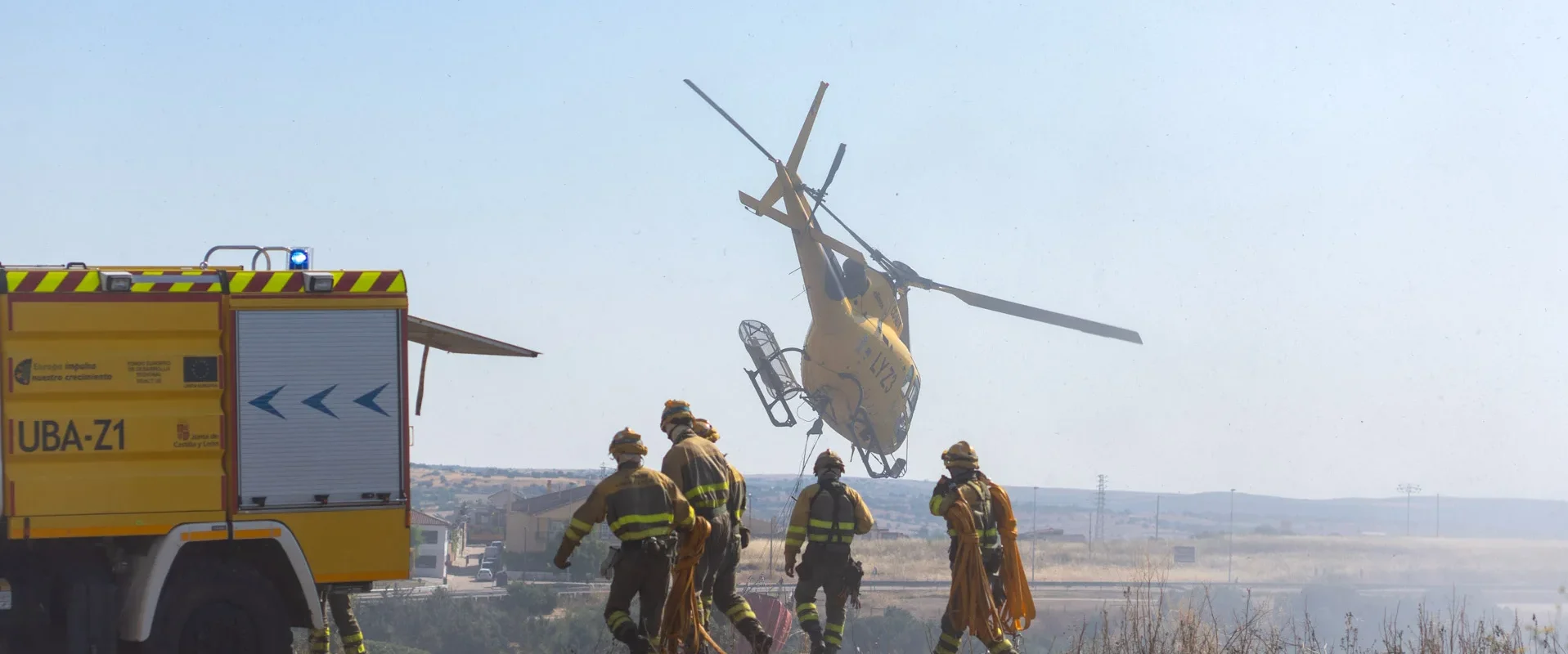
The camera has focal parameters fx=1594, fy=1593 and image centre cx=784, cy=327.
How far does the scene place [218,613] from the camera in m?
8.80

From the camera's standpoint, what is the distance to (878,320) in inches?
1442

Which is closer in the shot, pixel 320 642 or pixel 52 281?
pixel 52 281

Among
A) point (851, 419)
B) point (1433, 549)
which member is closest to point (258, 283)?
point (851, 419)

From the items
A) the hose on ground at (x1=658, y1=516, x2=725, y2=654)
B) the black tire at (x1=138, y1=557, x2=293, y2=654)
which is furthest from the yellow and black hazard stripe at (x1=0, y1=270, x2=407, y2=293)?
the hose on ground at (x1=658, y1=516, x2=725, y2=654)

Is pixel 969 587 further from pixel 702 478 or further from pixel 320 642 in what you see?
pixel 320 642

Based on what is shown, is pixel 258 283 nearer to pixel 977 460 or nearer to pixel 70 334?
pixel 70 334

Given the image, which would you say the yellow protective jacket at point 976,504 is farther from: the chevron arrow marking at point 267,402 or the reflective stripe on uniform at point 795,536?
the chevron arrow marking at point 267,402

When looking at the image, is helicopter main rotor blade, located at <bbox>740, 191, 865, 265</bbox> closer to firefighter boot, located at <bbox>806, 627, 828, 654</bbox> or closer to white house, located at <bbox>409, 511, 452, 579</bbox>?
firefighter boot, located at <bbox>806, 627, 828, 654</bbox>

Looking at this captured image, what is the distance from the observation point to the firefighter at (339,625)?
9.21 m

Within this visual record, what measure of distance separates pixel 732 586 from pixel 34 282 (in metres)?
4.95

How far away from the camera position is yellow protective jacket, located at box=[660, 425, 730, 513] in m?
10.4

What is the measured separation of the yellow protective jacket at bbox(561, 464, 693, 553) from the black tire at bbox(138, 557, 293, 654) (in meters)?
1.76

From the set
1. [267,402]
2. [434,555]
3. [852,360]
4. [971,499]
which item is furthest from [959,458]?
[434,555]

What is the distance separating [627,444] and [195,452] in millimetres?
2498
